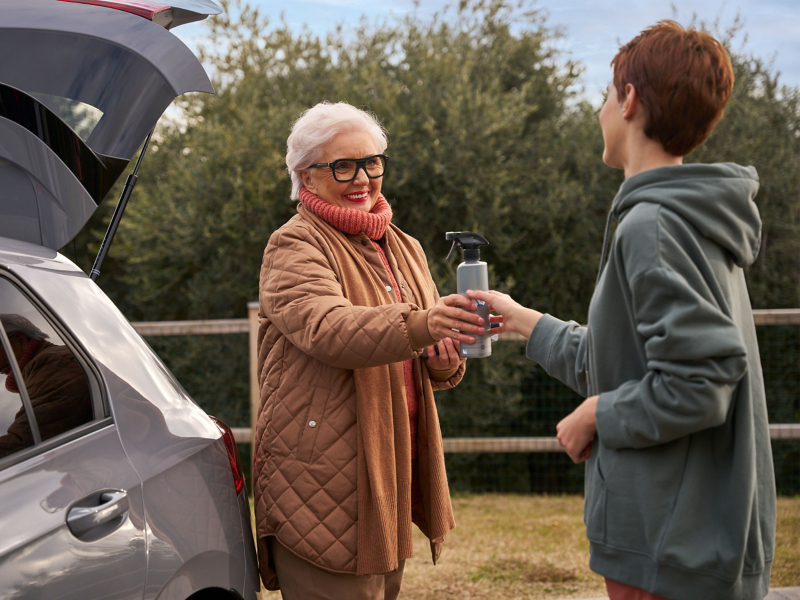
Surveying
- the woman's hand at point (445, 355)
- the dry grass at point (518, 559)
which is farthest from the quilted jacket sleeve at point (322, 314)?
the dry grass at point (518, 559)

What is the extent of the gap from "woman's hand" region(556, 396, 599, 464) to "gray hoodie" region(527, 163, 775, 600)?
3 cm

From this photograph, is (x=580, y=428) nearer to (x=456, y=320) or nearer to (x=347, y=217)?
(x=456, y=320)

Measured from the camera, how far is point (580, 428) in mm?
1616

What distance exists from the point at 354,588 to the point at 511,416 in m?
5.54

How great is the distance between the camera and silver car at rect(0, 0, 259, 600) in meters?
1.60

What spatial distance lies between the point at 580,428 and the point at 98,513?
106 cm

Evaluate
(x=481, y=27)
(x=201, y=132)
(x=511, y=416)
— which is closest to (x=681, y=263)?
(x=511, y=416)

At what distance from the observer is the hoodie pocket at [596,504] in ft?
5.30

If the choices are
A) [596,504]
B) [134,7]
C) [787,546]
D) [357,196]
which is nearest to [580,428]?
[596,504]

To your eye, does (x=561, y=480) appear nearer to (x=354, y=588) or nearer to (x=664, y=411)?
(x=354, y=588)

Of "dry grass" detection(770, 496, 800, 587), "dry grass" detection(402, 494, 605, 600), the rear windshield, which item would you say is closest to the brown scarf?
the rear windshield

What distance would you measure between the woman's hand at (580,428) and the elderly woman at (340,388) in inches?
18.6

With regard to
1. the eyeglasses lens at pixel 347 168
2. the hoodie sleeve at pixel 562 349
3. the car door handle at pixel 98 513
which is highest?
the eyeglasses lens at pixel 347 168

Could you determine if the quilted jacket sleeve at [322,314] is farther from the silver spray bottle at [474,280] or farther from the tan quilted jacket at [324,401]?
the silver spray bottle at [474,280]
